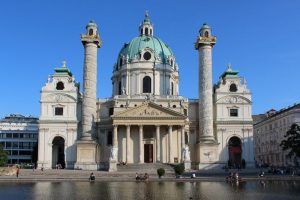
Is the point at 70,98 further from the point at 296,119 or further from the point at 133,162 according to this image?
the point at 296,119

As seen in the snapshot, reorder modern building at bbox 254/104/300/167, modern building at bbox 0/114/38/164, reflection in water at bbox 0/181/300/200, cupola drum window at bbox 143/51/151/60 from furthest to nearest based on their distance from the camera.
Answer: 1. modern building at bbox 0/114/38/164
2. modern building at bbox 254/104/300/167
3. cupola drum window at bbox 143/51/151/60
4. reflection in water at bbox 0/181/300/200

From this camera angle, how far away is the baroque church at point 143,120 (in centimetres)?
7025

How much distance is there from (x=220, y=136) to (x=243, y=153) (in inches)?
207

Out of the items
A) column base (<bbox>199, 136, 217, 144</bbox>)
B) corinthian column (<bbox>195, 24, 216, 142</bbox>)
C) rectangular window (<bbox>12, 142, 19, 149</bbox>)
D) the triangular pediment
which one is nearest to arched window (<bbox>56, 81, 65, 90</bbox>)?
the triangular pediment

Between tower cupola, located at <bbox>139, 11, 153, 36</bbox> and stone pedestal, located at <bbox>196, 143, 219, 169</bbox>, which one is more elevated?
tower cupola, located at <bbox>139, 11, 153, 36</bbox>

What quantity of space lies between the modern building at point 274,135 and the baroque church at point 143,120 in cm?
1330

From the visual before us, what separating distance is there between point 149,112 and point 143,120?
1.73 metres

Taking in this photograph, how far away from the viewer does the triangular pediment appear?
7006cm

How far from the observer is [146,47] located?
81.6 metres

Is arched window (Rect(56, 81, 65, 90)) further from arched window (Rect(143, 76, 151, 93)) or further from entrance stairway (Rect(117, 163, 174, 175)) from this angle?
entrance stairway (Rect(117, 163, 174, 175))

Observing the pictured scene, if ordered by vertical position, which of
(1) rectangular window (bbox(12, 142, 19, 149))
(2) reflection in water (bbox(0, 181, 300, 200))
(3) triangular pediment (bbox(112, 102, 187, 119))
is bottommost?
(2) reflection in water (bbox(0, 181, 300, 200))

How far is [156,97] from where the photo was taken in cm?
7650

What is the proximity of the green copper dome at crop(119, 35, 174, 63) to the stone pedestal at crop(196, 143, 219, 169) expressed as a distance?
2067 centimetres

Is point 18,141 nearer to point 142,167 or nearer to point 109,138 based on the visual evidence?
point 109,138
